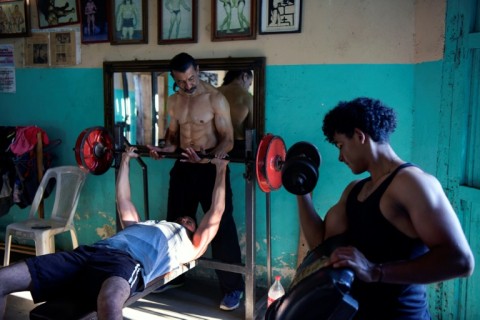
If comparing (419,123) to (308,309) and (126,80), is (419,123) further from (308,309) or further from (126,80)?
(126,80)

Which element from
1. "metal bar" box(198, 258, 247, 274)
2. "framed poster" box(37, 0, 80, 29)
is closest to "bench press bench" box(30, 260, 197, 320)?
"metal bar" box(198, 258, 247, 274)

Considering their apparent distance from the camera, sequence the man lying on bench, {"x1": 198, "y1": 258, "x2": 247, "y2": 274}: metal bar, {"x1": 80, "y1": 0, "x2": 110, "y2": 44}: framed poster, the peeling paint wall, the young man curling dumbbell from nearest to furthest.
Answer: the young man curling dumbbell, the man lying on bench, the peeling paint wall, {"x1": 198, "y1": 258, "x2": 247, "y2": 274}: metal bar, {"x1": 80, "y1": 0, "x2": 110, "y2": 44}: framed poster

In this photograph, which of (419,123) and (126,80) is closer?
(419,123)

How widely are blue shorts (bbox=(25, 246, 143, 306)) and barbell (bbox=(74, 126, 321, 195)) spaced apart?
2.20ft

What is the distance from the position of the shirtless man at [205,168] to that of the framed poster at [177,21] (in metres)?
0.34

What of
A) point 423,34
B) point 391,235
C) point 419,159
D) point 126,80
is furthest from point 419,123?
point 126,80

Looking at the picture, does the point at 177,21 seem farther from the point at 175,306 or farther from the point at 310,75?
the point at 175,306

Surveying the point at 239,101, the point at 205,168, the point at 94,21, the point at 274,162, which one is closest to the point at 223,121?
the point at 239,101

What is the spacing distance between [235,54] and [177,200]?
2.99 ft

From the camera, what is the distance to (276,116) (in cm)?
248

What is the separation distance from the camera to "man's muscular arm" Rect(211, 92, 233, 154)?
96.3 inches

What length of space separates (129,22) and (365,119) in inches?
83.2

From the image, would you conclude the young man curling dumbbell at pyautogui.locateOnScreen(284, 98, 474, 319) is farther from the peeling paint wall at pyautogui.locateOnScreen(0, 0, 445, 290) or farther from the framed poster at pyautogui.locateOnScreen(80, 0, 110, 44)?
the framed poster at pyautogui.locateOnScreen(80, 0, 110, 44)

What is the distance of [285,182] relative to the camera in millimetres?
1443
